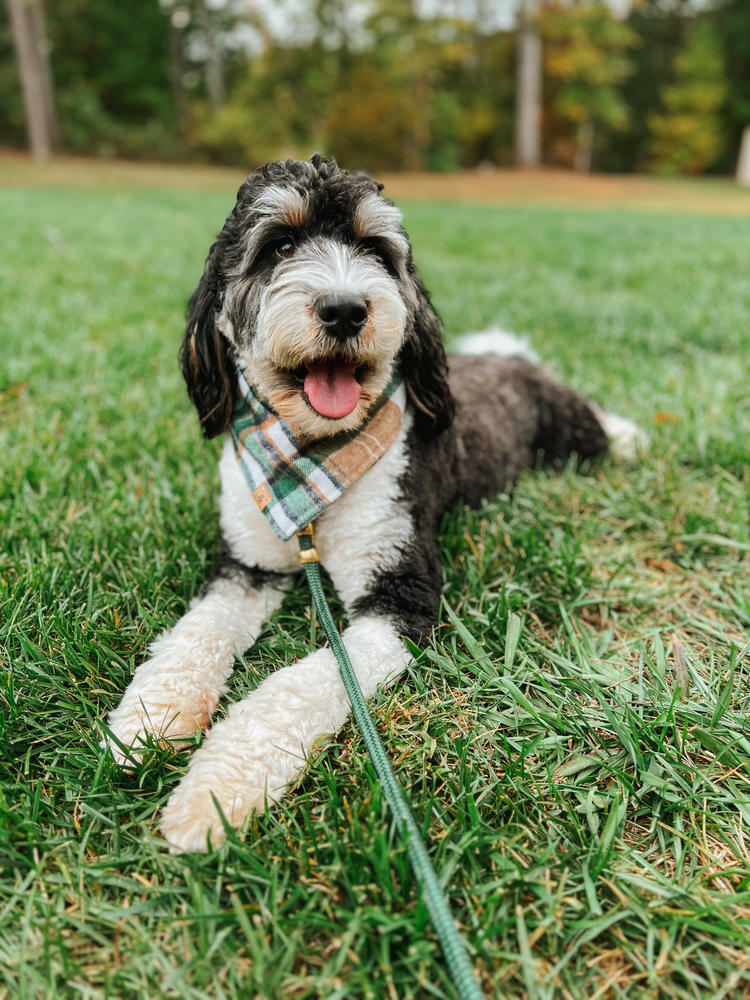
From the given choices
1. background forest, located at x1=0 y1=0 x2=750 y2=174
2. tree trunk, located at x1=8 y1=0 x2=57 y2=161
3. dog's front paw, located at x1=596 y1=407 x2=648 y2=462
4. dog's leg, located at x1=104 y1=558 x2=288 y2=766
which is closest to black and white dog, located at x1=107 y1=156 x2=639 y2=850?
dog's leg, located at x1=104 y1=558 x2=288 y2=766

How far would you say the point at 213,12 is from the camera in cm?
3772

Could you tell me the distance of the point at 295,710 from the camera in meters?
2.09

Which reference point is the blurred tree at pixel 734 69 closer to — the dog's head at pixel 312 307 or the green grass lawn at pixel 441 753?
the green grass lawn at pixel 441 753

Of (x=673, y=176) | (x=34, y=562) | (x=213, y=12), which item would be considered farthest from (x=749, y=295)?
(x=213, y=12)

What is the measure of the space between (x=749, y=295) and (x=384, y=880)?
803 centimetres

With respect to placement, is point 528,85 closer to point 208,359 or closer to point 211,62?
point 211,62

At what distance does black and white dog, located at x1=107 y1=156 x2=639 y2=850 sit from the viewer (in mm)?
2154

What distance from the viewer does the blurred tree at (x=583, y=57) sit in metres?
30.5

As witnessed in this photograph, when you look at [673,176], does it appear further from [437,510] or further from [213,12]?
[437,510]

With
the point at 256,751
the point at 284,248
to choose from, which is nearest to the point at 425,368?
the point at 284,248

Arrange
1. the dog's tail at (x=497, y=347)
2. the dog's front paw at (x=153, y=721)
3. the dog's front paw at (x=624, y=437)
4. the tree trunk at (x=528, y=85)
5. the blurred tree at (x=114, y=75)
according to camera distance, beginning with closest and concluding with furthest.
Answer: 1. the dog's front paw at (x=153, y=721)
2. the dog's front paw at (x=624, y=437)
3. the dog's tail at (x=497, y=347)
4. the tree trunk at (x=528, y=85)
5. the blurred tree at (x=114, y=75)

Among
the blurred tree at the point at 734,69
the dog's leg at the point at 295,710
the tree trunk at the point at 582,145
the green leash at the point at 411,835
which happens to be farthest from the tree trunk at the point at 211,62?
the green leash at the point at 411,835

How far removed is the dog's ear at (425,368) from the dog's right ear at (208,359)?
708 millimetres

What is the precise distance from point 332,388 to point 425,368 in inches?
18.1
